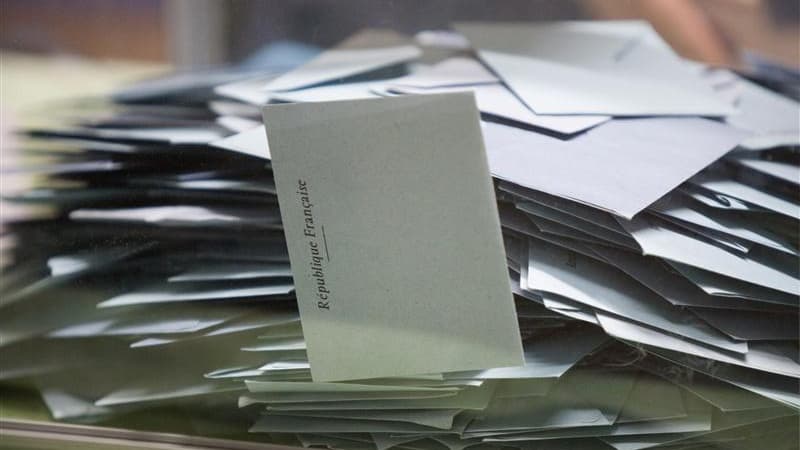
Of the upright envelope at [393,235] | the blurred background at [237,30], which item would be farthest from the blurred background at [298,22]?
the upright envelope at [393,235]

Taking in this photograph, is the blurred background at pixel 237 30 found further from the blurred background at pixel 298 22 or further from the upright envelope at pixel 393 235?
the upright envelope at pixel 393 235

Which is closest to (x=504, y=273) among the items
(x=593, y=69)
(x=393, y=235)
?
(x=393, y=235)

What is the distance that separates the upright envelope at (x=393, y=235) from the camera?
45 cm

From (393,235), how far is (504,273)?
2.8 inches

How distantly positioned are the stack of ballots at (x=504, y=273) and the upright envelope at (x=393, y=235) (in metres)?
0.01

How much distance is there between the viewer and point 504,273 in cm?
46

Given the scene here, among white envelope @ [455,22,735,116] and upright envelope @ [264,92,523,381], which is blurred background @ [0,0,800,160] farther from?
upright envelope @ [264,92,523,381]

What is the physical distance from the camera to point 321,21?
0.72 meters

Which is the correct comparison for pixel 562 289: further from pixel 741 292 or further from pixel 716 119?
pixel 716 119

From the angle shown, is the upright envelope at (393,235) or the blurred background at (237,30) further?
the blurred background at (237,30)

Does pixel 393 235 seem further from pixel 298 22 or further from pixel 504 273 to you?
pixel 298 22

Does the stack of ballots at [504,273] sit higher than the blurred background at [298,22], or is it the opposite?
the blurred background at [298,22]

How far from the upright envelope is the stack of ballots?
0.01 m

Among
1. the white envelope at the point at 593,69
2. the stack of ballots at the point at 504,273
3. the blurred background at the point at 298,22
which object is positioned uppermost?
the blurred background at the point at 298,22
